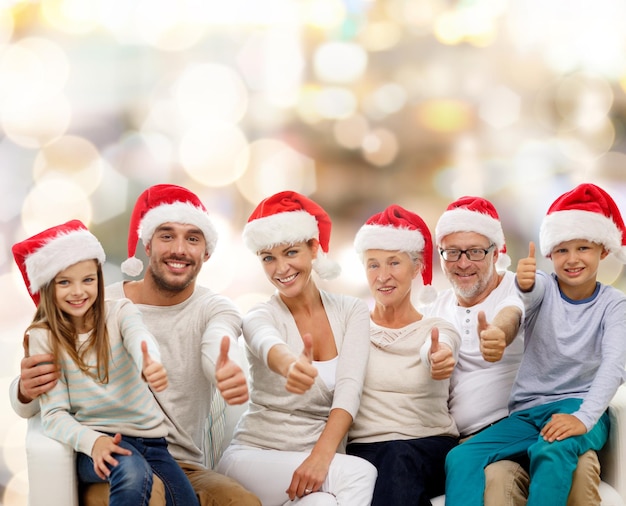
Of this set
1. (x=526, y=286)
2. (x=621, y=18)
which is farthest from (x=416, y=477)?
(x=621, y=18)

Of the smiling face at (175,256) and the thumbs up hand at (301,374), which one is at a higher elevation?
the smiling face at (175,256)

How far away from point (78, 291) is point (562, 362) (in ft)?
4.18

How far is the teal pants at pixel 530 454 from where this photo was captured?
6.12 feet

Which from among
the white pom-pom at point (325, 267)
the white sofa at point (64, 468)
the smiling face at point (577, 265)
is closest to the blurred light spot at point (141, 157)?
the white pom-pom at point (325, 267)

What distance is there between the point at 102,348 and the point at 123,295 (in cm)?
26

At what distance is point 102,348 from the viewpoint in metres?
1.93

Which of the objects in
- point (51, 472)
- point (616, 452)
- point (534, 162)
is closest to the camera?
point (51, 472)

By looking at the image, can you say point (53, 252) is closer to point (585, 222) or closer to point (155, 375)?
point (155, 375)

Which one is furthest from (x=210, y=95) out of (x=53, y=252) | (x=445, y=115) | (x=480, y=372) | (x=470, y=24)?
A: (x=480, y=372)

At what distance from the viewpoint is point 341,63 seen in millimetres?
3283

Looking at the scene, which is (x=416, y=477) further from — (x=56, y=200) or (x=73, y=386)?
(x=56, y=200)

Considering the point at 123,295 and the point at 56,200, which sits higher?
the point at 56,200

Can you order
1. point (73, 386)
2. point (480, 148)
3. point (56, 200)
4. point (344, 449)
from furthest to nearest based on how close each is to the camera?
point (480, 148) → point (56, 200) → point (344, 449) → point (73, 386)

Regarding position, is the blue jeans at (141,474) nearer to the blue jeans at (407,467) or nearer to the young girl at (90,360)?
the young girl at (90,360)
